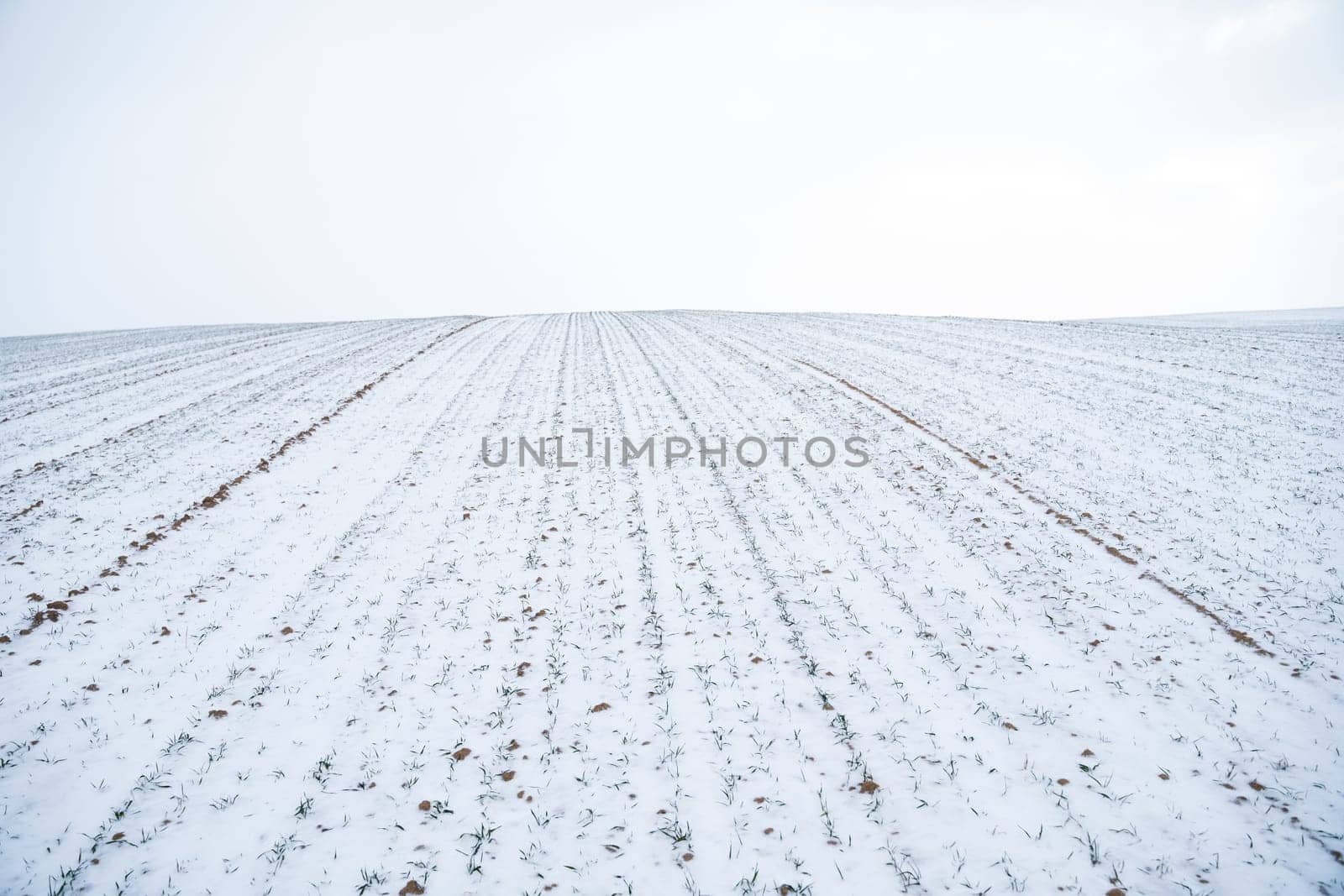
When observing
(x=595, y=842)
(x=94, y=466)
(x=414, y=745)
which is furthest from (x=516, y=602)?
(x=94, y=466)

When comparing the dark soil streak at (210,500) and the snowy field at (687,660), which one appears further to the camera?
the dark soil streak at (210,500)

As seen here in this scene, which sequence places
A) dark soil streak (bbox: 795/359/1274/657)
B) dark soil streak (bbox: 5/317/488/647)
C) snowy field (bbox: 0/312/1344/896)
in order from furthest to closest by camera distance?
dark soil streak (bbox: 5/317/488/647) → dark soil streak (bbox: 795/359/1274/657) → snowy field (bbox: 0/312/1344/896)

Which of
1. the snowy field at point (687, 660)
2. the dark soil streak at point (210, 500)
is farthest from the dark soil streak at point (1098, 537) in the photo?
the dark soil streak at point (210, 500)

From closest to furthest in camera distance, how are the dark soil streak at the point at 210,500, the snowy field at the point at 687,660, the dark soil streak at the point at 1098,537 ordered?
the snowy field at the point at 687,660 → the dark soil streak at the point at 1098,537 → the dark soil streak at the point at 210,500

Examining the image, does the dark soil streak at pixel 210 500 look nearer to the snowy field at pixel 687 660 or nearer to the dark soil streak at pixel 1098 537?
the snowy field at pixel 687 660

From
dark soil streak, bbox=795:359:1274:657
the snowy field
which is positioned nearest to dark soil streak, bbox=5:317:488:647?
the snowy field

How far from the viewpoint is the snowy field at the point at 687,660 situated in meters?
4.29

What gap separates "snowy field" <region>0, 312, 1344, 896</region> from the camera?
4.29 m

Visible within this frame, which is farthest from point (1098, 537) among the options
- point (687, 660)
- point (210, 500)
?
point (210, 500)

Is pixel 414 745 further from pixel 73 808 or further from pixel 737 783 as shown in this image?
pixel 737 783

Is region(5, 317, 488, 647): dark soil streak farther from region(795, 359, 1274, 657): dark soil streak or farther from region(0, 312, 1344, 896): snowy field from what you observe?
region(795, 359, 1274, 657): dark soil streak

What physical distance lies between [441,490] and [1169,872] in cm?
1060

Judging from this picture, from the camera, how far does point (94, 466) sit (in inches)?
475

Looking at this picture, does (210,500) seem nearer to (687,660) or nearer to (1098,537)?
(687,660)
